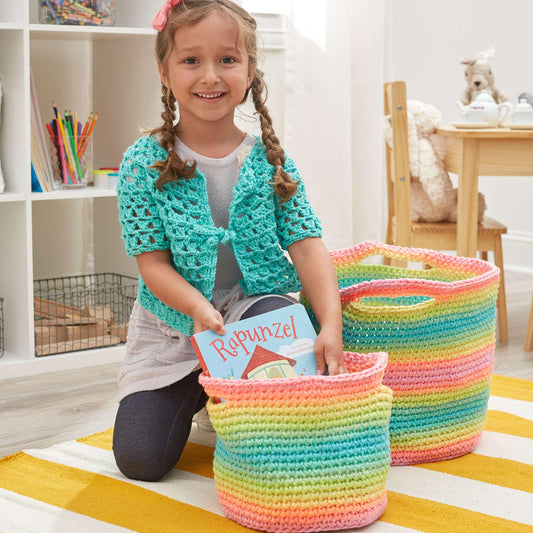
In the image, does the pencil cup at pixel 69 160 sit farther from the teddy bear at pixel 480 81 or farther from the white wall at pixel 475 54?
the white wall at pixel 475 54

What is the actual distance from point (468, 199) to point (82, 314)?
1.00 m

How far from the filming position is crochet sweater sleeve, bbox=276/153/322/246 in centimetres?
135

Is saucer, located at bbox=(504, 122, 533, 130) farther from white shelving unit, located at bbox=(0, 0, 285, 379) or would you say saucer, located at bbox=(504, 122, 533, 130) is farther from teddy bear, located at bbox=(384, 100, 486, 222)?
white shelving unit, located at bbox=(0, 0, 285, 379)

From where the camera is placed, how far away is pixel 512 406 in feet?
5.45

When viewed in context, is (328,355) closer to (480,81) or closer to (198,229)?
(198,229)

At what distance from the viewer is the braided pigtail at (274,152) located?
1.33 m

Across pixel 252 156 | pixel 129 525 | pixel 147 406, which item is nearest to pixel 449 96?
pixel 252 156

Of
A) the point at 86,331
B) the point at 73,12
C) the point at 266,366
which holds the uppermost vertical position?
the point at 73,12

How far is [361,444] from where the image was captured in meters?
1.12

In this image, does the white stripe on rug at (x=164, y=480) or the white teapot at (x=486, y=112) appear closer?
the white stripe on rug at (x=164, y=480)

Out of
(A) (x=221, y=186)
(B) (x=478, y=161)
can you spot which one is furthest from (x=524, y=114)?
(A) (x=221, y=186)

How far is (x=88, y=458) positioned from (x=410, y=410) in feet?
1.73

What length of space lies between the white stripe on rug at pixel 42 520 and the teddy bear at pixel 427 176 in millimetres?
1392

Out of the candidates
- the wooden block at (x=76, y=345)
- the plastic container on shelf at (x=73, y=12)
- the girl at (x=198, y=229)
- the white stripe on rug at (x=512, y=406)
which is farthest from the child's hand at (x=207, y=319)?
the plastic container on shelf at (x=73, y=12)
